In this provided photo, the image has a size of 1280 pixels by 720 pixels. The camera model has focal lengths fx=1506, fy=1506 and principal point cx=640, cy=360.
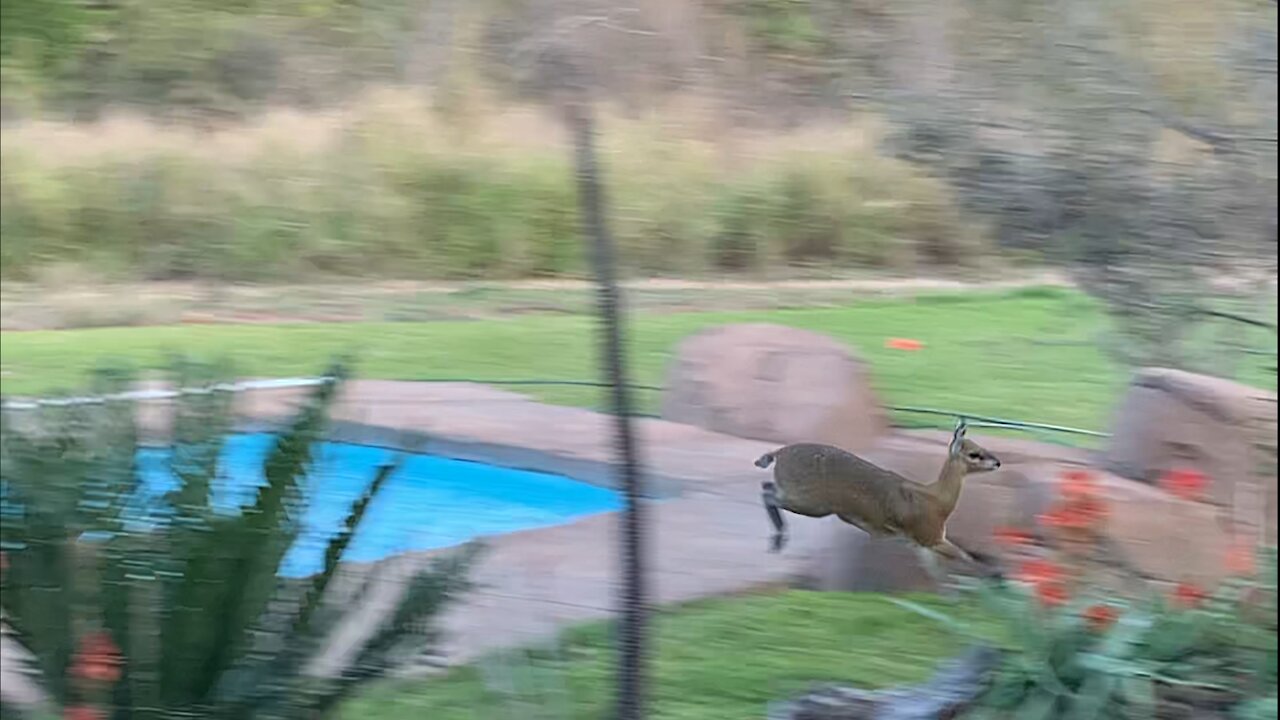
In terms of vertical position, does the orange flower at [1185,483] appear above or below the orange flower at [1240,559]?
below

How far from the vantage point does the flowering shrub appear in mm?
1948

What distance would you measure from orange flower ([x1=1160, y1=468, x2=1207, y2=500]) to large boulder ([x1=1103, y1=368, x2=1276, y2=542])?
0.02 m

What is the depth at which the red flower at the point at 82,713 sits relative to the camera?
174 centimetres

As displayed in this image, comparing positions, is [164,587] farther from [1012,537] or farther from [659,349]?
[659,349]

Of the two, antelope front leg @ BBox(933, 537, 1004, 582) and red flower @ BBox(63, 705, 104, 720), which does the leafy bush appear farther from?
antelope front leg @ BBox(933, 537, 1004, 582)

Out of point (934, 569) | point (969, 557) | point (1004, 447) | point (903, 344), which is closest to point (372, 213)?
point (903, 344)

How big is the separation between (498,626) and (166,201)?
14.5 ft

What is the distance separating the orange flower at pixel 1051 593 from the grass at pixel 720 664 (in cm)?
9

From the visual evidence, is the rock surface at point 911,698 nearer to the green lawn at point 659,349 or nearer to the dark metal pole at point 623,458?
the dark metal pole at point 623,458

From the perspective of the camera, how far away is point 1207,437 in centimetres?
268

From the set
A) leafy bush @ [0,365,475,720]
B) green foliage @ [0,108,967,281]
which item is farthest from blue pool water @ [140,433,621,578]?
green foliage @ [0,108,967,281]

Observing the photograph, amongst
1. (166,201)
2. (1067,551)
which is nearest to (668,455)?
(1067,551)

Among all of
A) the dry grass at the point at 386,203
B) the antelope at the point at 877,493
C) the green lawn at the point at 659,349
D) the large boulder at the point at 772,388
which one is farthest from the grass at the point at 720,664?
the dry grass at the point at 386,203

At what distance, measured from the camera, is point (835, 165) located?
14.2ft
